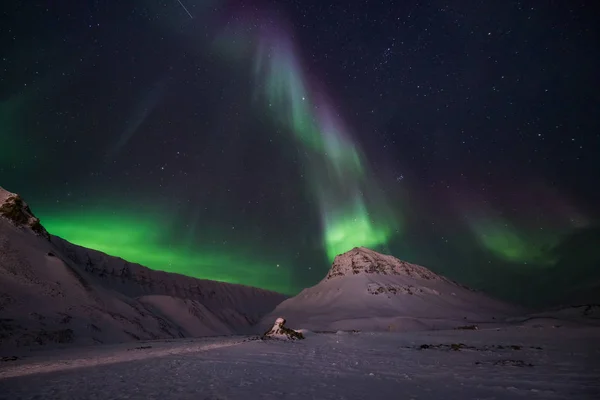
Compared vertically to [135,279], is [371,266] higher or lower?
higher

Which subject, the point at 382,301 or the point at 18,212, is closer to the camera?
the point at 18,212

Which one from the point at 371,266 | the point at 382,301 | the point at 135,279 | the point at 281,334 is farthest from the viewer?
the point at 371,266

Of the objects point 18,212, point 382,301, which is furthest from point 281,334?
point 382,301

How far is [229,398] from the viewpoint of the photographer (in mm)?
10484

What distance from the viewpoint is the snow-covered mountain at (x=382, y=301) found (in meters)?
104

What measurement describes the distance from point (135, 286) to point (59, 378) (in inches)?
6230

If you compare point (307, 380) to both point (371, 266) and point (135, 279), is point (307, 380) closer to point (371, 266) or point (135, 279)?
point (371, 266)

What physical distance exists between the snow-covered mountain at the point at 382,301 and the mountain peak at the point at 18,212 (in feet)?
256

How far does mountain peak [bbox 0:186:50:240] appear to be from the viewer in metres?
54.1

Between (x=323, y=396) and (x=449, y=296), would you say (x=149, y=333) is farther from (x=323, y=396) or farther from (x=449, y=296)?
(x=449, y=296)

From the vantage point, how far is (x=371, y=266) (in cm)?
17112

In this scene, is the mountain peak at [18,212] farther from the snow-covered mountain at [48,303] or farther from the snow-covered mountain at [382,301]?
the snow-covered mountain at [382,301]

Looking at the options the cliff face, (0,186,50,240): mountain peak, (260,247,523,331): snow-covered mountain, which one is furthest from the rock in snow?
the cliff face

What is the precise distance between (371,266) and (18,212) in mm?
145190
